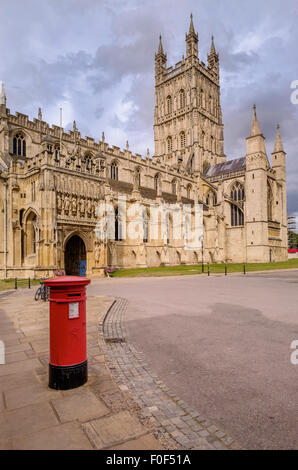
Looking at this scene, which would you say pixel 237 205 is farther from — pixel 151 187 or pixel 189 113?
pixel 189 113

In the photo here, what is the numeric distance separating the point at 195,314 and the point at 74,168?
20215 mm

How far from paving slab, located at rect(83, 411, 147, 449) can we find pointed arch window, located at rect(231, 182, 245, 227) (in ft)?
155

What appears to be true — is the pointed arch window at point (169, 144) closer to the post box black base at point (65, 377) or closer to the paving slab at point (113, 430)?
the post box black base at point (65, 377)

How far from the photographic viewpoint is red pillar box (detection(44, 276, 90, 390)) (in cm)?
347

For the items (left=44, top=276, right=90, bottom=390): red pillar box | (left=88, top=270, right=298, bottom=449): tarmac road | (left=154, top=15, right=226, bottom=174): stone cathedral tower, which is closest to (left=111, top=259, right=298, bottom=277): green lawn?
(left=88, top=270, right=298, bottom=449): tarmac road

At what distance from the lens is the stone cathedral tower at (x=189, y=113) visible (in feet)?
183

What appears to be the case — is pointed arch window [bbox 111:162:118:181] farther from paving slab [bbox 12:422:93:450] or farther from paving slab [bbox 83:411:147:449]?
paving slab [bbox 12:422:93:450]

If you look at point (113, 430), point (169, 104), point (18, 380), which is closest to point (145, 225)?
point (18, 380)

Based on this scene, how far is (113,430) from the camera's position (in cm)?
254

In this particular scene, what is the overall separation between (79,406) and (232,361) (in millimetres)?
2458

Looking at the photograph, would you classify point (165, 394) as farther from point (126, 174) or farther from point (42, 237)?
point (126, 174)

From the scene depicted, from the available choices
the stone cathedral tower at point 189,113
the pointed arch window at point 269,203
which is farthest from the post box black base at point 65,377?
the stone cathedral tower at point 189,113

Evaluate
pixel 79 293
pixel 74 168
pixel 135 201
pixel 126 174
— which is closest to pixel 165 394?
pixel 79 293
